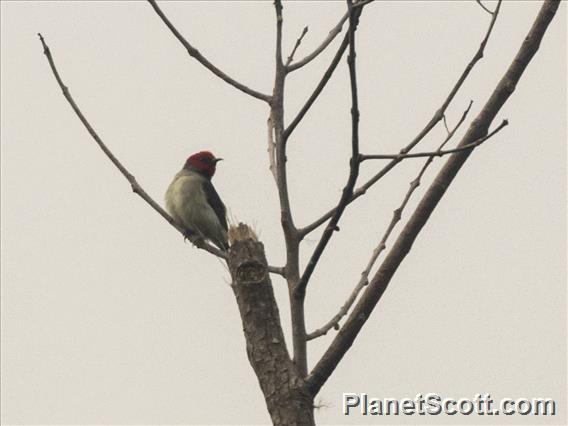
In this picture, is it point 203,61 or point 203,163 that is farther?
point 203,163

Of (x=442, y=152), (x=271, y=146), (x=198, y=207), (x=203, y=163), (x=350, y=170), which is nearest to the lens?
(x=350, y=170)

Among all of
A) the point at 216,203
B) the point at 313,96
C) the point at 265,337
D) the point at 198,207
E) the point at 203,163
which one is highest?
the point at 203,163

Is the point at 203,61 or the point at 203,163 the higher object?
the point at 203,163

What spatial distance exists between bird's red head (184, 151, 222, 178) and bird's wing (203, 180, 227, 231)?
2.59 ft

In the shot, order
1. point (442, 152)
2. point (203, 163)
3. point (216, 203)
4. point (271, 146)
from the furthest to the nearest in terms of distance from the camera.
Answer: point (203, 163) → point (216, 203) → point (271, 146) → point (442, 152)

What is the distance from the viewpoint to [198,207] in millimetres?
8250

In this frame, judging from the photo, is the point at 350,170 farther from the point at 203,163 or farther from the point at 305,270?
the point at 203,163

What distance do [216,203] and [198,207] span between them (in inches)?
13.8

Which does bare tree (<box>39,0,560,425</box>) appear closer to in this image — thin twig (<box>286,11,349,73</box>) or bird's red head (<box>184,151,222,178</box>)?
thin twig (<box>286,11,349,73</box>)

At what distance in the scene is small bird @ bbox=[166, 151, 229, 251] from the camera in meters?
8.19

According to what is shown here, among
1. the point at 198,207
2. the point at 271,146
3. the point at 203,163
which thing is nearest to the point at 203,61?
the point at 271,146

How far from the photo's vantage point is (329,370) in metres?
3.91

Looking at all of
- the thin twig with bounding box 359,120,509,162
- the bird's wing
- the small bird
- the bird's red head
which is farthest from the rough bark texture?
the bird's red head

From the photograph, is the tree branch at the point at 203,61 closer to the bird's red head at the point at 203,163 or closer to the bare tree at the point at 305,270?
the bare tree at the point at 305,270
